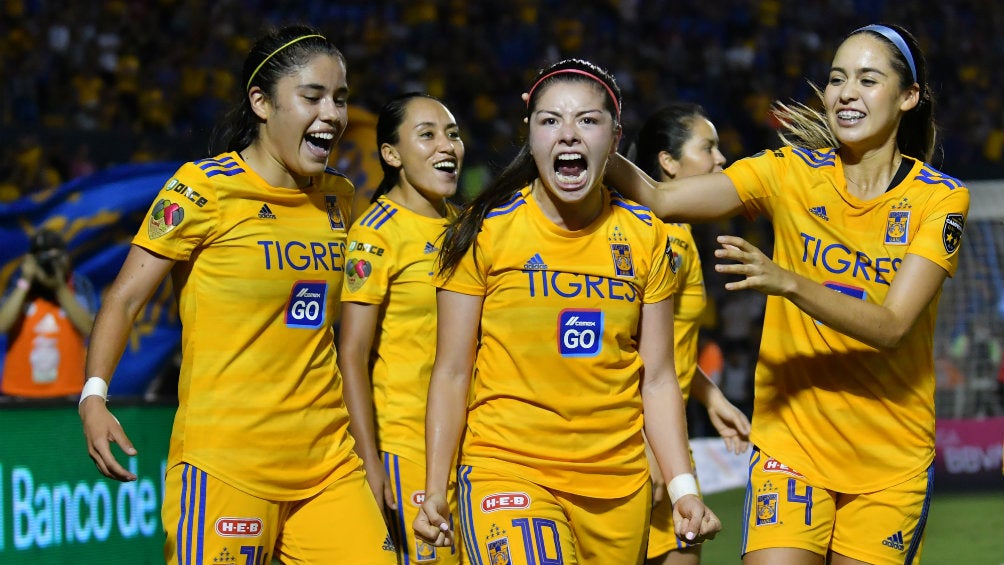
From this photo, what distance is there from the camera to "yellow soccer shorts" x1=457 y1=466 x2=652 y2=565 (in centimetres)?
421

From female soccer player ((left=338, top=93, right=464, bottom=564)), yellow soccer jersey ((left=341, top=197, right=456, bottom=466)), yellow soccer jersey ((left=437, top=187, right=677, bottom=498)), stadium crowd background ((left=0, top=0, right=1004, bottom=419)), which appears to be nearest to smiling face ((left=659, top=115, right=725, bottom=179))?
female soccer player ((left=338, top=93, right=464, bottom=564))

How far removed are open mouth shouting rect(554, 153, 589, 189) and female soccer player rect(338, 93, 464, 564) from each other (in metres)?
1.39

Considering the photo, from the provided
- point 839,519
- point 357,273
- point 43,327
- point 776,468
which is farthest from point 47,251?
point 839,519

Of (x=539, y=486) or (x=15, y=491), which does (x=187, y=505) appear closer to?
(x=539, y=486)

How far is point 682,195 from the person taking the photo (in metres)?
4.97

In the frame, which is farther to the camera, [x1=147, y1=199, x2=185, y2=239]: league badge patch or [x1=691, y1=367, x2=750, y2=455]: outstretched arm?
[x1=691, y1=367, x2=750, y2=455]: outstretched arm

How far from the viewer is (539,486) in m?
4.34

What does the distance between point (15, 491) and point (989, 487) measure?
1019cm

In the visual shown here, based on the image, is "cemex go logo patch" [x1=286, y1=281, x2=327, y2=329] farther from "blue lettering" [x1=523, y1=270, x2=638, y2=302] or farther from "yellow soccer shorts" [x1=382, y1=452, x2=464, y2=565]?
"yellow soccer shorts" [x1=382, y1=452, x2=464, y2=565]

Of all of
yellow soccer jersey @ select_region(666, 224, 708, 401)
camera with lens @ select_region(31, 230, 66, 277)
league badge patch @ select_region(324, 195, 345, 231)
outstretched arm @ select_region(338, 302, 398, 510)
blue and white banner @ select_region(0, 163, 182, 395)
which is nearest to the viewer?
league badge patch @ select_region(324, 195, 345, 231)

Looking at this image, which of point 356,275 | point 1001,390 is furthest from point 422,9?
point 356,275

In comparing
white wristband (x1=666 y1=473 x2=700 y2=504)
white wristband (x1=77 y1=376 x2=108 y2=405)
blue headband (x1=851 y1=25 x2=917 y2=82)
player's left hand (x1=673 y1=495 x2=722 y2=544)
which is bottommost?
player's left hand (x1=673 y1=495 x2=722 y2=544)

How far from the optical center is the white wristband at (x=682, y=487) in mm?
4383

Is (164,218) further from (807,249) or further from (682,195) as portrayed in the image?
(807,249)
